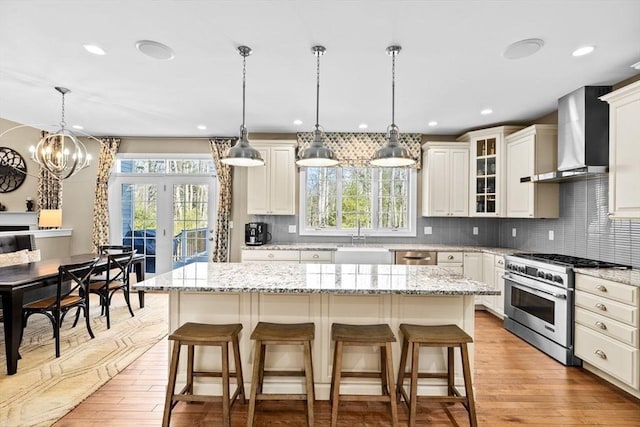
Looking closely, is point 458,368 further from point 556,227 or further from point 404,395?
point 556,227

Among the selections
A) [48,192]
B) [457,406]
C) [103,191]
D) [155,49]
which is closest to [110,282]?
[103,191]

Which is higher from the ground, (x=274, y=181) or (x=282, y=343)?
(x=274, y=181)

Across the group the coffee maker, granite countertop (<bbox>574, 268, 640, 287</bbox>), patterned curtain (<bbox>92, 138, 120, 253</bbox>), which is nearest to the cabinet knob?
granite countertop (<bbox>574, 268, 640, 287</bbox>)

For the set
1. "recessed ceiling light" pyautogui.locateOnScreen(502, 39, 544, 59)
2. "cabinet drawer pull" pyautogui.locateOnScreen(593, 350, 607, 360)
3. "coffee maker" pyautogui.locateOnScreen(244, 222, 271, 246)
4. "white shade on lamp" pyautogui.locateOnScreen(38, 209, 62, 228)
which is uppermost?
"recessed ceiling light" pyautogui.locateOnScreen(502, 39, 544, 59)

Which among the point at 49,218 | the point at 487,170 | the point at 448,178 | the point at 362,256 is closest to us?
the point at 362,256

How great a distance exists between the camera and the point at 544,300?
10.6 ft

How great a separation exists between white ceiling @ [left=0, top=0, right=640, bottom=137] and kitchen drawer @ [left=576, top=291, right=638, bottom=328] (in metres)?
1.96

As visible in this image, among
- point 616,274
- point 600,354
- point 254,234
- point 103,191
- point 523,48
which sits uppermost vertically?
point 523,48

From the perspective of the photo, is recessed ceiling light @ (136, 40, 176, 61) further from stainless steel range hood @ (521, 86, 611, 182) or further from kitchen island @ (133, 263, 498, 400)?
stainless steel range hood @ (521, 86, 611, 182)

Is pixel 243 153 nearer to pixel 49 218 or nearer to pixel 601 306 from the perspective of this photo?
pixel 601 306

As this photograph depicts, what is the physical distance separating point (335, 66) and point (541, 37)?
1556 millimetres

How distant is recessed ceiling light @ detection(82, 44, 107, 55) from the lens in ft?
8.53

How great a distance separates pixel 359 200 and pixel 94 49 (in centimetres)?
380

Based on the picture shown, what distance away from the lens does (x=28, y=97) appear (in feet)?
12.3
